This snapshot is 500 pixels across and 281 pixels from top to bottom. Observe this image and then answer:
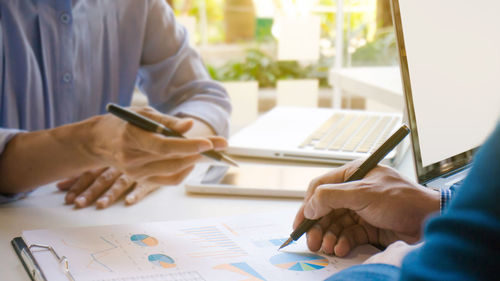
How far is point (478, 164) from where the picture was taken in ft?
0.89

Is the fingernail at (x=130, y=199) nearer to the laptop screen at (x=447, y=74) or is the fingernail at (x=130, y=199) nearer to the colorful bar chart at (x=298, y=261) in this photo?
the colorful bar chart at (x=298, y=261)

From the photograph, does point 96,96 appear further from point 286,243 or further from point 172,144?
point 286,243

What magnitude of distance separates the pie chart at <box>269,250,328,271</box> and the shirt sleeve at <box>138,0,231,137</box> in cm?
61

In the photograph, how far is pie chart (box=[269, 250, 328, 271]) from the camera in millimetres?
611

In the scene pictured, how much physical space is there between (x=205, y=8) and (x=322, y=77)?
1.73 metres

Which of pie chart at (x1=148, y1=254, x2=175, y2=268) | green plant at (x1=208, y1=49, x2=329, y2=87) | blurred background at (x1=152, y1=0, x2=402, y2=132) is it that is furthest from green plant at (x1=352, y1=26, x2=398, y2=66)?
green plant at (x1=208, y1=49, x2=329, y2=87)

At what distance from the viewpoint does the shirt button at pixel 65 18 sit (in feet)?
3.53

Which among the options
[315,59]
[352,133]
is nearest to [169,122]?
[352,133]

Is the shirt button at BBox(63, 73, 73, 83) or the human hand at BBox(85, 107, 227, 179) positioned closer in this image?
the human hand at BBox(85, 107, 227, 179)

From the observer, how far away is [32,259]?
0.61 metres

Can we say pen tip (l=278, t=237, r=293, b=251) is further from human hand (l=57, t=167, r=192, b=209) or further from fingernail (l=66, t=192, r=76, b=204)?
fingernail (l=66, t=192, r=76, b=204)

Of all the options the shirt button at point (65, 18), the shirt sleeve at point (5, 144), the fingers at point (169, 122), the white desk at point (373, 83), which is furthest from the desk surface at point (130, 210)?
the white desk at point (373, 83)

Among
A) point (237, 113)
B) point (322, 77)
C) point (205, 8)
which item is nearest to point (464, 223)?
point (237, 113)

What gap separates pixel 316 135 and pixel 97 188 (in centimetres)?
51
